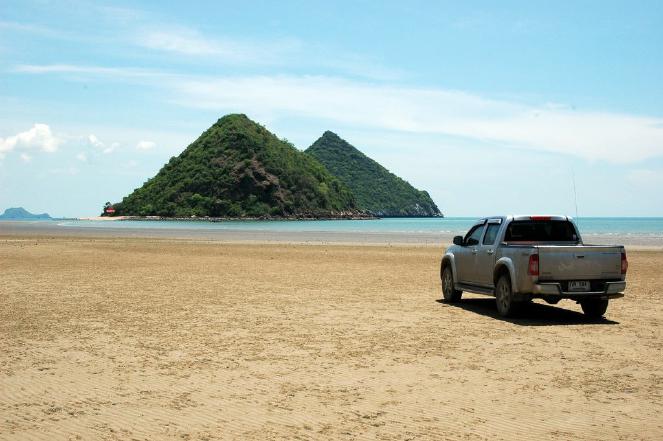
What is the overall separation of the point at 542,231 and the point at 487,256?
1.34m

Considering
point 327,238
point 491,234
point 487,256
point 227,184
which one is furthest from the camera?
point 227,184

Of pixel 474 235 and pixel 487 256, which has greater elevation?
pixel 474 235

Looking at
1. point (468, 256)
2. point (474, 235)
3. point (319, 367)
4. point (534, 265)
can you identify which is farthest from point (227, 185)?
Answer: point (319, 367)

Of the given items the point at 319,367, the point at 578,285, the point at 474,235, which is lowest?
the point at 319,367

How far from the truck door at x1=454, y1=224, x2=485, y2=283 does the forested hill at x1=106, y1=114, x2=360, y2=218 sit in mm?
164248

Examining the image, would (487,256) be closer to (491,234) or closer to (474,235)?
(491,234)

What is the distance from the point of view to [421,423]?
6.45 m

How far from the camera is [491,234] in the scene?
15305 millimetres

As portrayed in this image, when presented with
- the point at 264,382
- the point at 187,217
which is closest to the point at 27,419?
the point at 264,382

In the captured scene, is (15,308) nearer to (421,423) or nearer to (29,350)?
(29,350)

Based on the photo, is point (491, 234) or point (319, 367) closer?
point (319, 367)

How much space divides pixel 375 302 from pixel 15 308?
7.74 metres

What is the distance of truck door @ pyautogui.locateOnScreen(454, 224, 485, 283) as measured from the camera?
618 inches

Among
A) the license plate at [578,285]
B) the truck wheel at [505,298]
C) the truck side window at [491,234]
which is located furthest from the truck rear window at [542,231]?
the license plate at [578,285]
